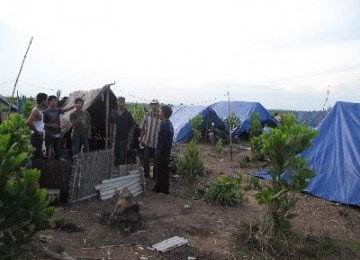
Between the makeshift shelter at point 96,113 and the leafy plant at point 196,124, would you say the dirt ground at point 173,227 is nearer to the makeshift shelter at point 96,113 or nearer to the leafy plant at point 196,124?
the makeshift shelter at point 96,113

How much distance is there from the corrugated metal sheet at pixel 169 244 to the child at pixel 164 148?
8.29 feet

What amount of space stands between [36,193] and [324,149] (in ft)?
25.7

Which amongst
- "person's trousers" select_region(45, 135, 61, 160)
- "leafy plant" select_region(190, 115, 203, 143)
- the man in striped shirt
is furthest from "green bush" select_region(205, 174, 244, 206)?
"leafy plant" select_region(190, 115, 203, 143)

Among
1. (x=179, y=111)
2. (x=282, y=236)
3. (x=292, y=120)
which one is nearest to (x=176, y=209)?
(x=282, y=236)

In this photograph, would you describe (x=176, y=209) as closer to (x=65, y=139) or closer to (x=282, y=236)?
(x=282, y=236)

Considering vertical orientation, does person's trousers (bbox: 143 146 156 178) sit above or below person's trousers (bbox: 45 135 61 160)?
below

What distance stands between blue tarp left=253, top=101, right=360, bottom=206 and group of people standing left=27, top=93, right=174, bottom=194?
12.2 feet

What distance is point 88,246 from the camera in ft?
17.1

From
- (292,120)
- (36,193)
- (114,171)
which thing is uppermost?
(292,120)

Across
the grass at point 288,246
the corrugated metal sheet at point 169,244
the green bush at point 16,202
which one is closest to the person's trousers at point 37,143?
the corrugated metal sheet at point 169,244

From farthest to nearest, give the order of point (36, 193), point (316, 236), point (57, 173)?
point (57, 173)
point (316, 236)
point (36, 193)

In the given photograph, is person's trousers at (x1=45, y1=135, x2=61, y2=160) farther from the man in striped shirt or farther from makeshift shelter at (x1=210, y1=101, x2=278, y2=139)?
makeshift shelter at (x1=210, y1=101, x2=278, y2=139)

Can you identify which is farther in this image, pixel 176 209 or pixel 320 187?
pixel 320 187

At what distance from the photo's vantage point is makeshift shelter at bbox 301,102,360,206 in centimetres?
857
